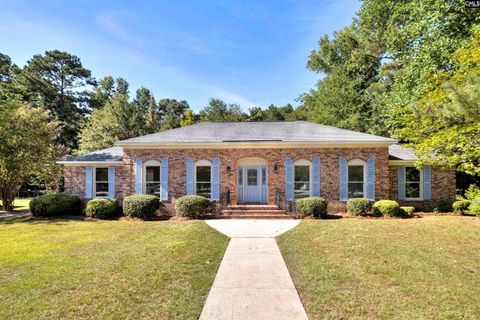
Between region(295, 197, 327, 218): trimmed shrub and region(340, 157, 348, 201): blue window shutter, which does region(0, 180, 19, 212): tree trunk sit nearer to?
region(295, 197, 327, 218): trimmed shrub

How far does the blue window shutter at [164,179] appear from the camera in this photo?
542 inches

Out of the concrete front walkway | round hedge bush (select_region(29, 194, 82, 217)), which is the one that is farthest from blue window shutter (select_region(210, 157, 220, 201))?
round hedge bush (select_region(29, 194, 82, 217))

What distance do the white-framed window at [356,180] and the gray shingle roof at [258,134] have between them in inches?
55.1

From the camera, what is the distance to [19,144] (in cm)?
1512

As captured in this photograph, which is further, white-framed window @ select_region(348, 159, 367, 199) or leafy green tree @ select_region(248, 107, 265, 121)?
leafy green tree @ select_region(248, 107, 265, 121)

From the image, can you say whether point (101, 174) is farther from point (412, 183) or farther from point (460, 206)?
point (460, 206)

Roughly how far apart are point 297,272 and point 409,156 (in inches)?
481

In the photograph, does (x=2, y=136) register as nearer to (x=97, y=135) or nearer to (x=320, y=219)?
(x=97, y=135)

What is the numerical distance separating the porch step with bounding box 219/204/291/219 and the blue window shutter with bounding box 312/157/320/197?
2.12m

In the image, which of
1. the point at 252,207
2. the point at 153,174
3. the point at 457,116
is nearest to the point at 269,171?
the point at 252,207

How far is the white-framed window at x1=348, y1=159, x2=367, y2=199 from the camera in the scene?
44.3 feet

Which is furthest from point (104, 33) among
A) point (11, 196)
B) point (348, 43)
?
point (348, 43)

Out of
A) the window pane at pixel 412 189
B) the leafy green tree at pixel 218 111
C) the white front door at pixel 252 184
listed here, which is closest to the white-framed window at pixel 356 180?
the window pane at pixel 412 189

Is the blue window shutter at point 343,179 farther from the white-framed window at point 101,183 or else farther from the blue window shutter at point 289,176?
the white-framed window at point 101,183
